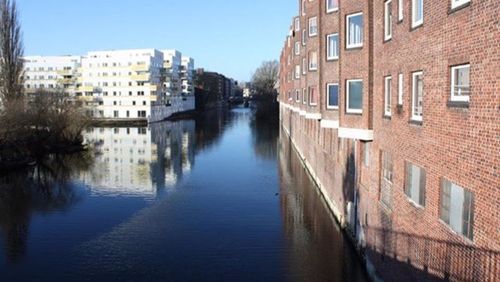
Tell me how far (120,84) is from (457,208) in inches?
3916

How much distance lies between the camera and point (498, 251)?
6871 mm

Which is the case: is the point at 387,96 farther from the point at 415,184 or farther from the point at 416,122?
the point at 415,184

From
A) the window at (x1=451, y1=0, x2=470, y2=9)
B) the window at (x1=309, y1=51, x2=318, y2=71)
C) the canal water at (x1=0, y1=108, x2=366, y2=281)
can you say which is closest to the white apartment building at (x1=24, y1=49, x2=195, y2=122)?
the canal water at (x1=0, y1=108, x2=366, y2=281)

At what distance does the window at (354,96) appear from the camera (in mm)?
16641

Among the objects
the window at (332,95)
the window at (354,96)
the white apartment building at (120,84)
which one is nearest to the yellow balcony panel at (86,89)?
the white apartment building at (120,84)

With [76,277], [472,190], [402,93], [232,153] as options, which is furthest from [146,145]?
[472,190]

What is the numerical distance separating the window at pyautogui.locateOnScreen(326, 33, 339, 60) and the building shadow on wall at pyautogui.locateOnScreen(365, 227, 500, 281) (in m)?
9.14

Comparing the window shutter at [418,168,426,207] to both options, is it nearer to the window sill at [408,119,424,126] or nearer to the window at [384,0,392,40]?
the window sill at [408,119,424,126]

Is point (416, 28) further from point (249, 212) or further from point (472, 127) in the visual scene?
point (249, 212)

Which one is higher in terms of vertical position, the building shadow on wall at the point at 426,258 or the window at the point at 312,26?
the window at the point at 312,26

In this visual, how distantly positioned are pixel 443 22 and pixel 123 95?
3814 inches

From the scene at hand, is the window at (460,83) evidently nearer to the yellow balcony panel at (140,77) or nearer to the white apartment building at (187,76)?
the yellow balcony panel at (140,77)

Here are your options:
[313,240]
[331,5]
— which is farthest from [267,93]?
[313,240]

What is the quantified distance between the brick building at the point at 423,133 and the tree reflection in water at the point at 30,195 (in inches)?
507
